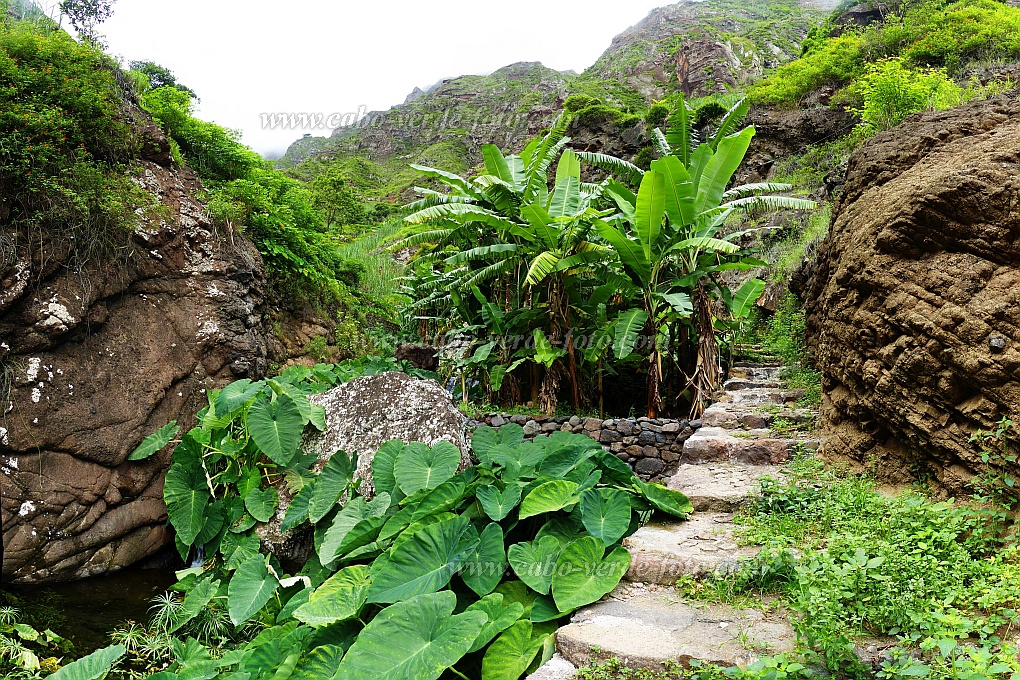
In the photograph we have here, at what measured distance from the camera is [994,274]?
2645 millimetres

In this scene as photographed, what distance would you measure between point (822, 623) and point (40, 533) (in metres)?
5.48

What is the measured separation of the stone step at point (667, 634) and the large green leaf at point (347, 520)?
5.43 feet

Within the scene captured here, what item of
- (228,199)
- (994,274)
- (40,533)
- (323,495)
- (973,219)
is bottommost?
(40,533)

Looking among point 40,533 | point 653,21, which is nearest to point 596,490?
point 40,533

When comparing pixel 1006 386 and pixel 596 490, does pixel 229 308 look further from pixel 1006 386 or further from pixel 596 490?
pixel 1006 386

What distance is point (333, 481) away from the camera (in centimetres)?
446

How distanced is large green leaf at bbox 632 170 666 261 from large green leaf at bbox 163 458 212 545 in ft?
14.0

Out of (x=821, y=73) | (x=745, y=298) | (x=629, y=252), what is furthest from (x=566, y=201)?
(x=821, y=73)

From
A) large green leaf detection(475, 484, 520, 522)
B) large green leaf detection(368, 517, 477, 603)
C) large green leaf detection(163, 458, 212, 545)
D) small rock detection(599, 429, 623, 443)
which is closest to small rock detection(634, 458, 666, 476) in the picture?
small rock detection(599, 429, 623, 443)

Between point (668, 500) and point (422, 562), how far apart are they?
1.50 meters

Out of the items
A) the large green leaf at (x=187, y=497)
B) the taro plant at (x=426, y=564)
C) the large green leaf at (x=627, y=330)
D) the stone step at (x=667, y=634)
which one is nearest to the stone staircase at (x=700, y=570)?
the stone step at (x=667, y=634)

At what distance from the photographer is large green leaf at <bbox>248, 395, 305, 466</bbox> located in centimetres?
468

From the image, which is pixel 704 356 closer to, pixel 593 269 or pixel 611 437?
pixel 611 437

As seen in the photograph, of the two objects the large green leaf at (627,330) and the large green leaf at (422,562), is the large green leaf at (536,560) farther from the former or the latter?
the large green leaf at (627,330)
